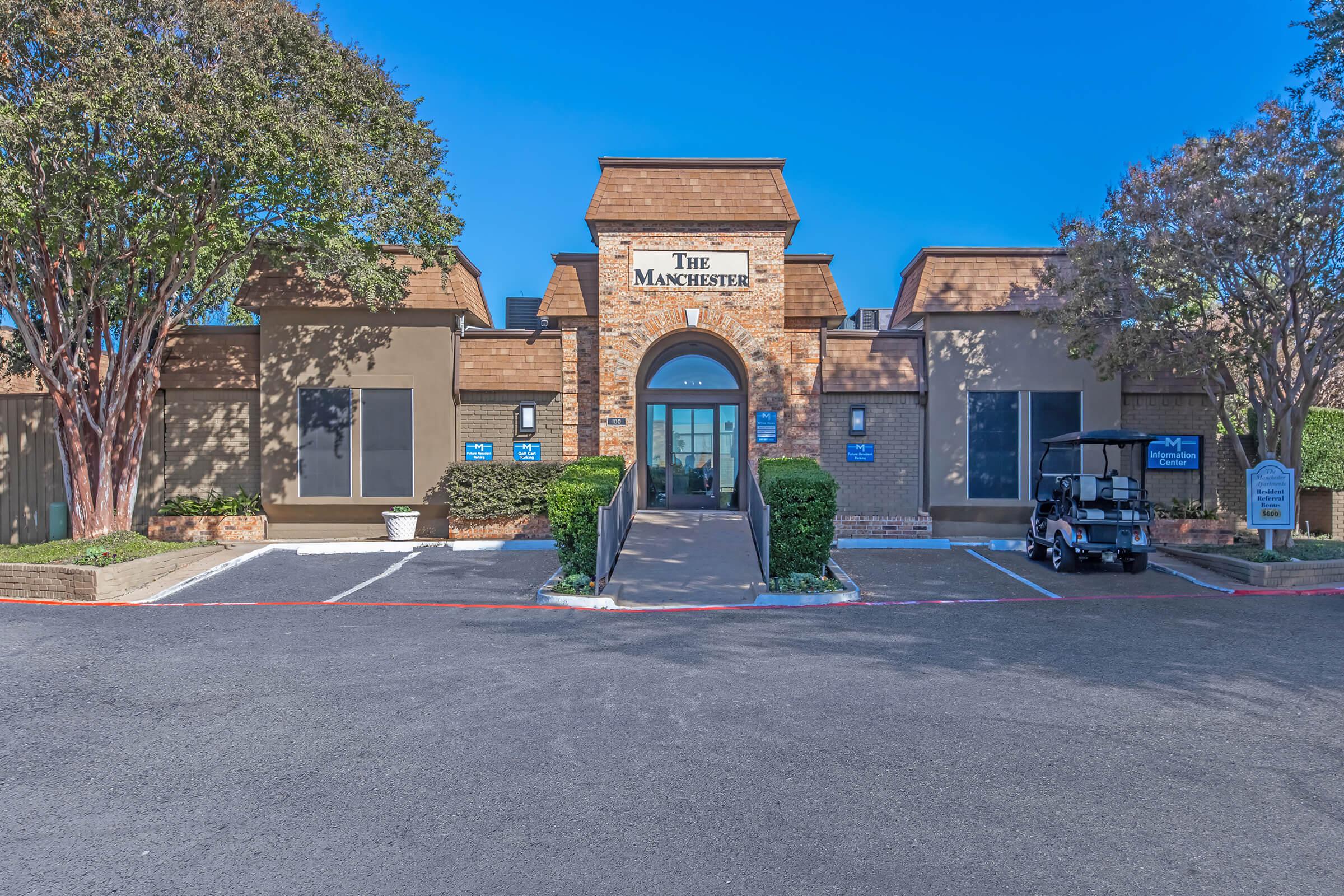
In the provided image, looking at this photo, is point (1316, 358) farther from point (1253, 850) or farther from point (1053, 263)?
point (1253, 850)

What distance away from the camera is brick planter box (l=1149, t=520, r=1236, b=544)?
49.6 feet

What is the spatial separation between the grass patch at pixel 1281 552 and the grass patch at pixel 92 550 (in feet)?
53.4

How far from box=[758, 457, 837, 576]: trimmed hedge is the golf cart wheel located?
156 inches

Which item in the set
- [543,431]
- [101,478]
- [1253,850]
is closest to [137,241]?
[101,478]

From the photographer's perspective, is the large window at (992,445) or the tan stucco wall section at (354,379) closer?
the tan stucco wall section at (354,379)

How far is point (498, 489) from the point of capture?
50.6 ft

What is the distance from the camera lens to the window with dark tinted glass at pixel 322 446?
1620 cm

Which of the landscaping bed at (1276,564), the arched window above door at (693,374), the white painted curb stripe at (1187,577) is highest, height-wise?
the arched window above door at (693,374)

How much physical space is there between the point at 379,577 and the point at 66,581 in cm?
386

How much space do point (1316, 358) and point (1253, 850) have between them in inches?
471

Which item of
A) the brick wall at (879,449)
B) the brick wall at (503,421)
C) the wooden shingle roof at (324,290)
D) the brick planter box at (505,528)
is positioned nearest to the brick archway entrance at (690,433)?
the brick wall at (503,421)

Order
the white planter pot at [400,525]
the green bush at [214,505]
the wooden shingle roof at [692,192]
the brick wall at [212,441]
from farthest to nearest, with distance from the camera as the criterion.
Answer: the brick wall at [212,441] < the wooden shingle roof at [692,192] < the green bush at [214,505] < the white planter pot at [400,525]

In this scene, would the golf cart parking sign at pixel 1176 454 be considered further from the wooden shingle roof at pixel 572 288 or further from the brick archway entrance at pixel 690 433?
the wooden shingle roof at pixel 572 288

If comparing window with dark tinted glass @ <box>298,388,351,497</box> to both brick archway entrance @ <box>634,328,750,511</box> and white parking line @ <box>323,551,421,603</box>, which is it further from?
brick archway entrance @ <box>634,328,750,511</box>
